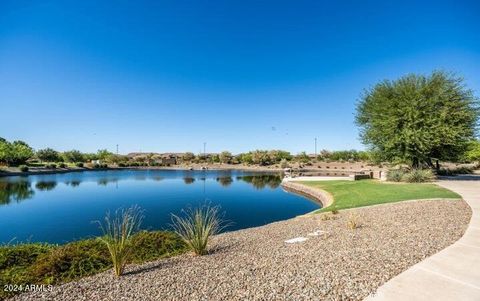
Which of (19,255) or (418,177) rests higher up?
(418,177)

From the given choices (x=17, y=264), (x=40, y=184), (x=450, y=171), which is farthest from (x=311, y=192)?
(x=40, y=184)

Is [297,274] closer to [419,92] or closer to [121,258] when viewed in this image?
[121,258]

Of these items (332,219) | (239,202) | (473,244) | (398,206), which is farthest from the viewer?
(239,202)

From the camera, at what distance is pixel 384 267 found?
180 inches

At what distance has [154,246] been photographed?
665 cm

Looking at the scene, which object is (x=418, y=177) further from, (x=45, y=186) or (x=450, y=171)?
(x=45, y=186)

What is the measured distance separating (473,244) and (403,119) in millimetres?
16935

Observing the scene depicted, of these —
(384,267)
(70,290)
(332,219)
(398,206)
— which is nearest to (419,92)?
(398,206)

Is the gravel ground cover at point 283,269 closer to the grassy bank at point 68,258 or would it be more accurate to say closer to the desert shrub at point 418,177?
the grassy bank at point 68,258

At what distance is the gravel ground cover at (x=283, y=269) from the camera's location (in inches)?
158

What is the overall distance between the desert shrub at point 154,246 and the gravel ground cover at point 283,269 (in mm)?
464

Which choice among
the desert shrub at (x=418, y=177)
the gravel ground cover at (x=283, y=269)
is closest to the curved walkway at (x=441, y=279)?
the gravel ground cover at (x=283, y=269)

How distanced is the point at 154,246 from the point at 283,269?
127 inches

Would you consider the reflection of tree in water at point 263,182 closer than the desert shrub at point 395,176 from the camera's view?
No
